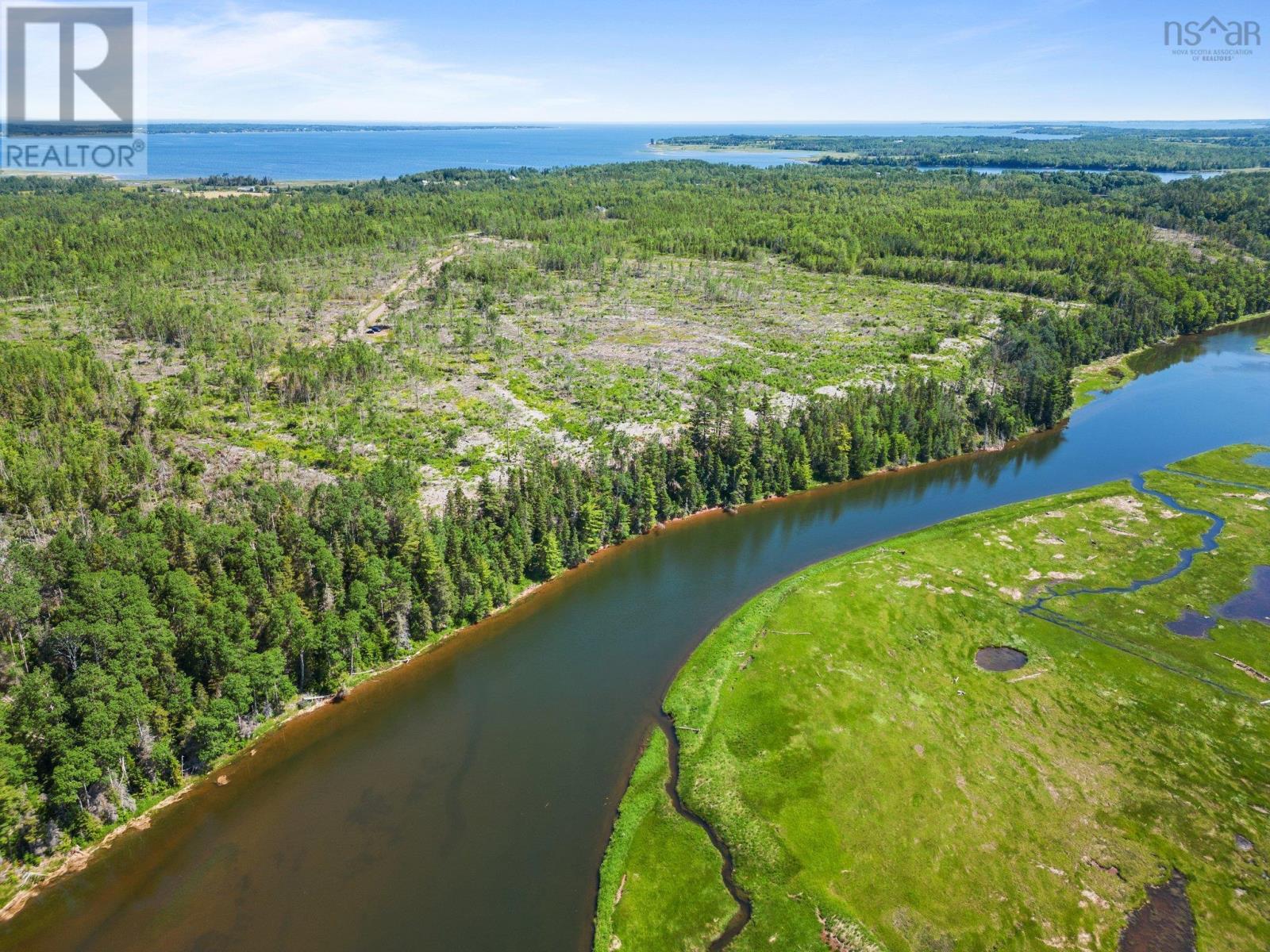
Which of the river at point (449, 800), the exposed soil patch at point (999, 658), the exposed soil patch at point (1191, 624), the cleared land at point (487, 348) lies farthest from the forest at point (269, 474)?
the exposed soil patch at point (1191, 624)

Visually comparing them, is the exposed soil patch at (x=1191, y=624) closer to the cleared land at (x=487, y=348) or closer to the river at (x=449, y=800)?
the river at (x=449, y=800)

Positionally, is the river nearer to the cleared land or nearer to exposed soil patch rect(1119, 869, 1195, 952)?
the cleared land

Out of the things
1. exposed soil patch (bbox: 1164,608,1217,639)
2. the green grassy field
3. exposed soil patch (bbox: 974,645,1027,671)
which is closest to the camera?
the green grassy field

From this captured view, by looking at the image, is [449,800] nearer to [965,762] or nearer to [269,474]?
[965,762]

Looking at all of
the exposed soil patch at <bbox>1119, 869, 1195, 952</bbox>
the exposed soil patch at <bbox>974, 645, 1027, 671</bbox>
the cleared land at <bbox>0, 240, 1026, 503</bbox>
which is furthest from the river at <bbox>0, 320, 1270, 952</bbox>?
the exposed soil patch at <bbox>1119, 869, 1195, 952</bbox>

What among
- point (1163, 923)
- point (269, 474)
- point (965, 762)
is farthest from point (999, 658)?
point (269, 474)
